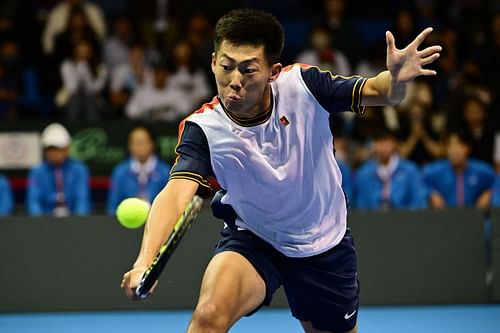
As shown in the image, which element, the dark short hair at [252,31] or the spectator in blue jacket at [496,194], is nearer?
the dark short hair at [252,31]

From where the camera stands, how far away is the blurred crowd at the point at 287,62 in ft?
33.3

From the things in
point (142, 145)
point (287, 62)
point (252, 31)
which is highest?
point (252, 31)

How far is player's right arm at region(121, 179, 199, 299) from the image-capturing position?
3870mm

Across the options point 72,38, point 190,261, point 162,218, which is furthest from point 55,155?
point 162,218

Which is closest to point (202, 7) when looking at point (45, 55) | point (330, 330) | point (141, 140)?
point (45, 55)

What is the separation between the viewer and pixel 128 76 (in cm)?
1248

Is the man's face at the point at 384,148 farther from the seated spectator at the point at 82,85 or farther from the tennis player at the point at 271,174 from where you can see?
the tennis player at the point at 271,174

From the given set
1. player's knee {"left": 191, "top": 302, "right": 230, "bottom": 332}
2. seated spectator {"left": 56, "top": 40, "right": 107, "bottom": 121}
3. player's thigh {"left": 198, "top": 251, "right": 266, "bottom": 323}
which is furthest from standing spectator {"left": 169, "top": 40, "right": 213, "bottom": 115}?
player's knee {"left": 191, "top": 302, "right": 230, "bottom": 332}

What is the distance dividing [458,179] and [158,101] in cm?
377

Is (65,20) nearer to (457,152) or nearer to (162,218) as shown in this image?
(457,152)

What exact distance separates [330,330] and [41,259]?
15.5ft

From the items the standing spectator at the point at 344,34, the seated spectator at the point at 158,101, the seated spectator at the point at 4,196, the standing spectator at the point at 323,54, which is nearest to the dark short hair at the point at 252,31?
the seated spectator at the point at 4,196

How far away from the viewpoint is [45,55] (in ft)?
42.4

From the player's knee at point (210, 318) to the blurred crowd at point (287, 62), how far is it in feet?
19.4
